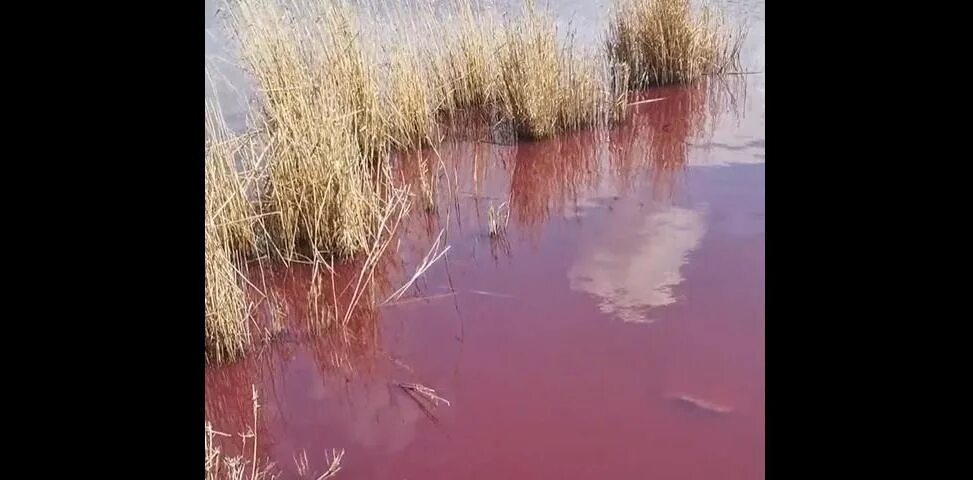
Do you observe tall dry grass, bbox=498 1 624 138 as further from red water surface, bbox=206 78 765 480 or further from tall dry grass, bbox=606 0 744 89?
red water surface, bbox=206 78 765 480

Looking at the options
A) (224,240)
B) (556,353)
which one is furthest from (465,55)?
(556,353)

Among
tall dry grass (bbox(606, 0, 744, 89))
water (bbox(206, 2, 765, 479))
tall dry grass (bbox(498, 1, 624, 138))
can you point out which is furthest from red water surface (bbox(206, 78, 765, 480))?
tall dry grass (bbox(606, 0, 744, 89))

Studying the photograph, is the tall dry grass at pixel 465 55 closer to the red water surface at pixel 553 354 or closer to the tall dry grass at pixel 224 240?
the red water surface at pixel 553 354

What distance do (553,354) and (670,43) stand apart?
1709 millimetres

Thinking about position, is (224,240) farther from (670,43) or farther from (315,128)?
(670,43)

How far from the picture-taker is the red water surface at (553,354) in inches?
56.7

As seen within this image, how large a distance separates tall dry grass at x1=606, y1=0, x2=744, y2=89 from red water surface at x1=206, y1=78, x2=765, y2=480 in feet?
2.48

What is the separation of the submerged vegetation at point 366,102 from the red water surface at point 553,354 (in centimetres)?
10

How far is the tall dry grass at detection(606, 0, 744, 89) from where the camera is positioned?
2900mm
